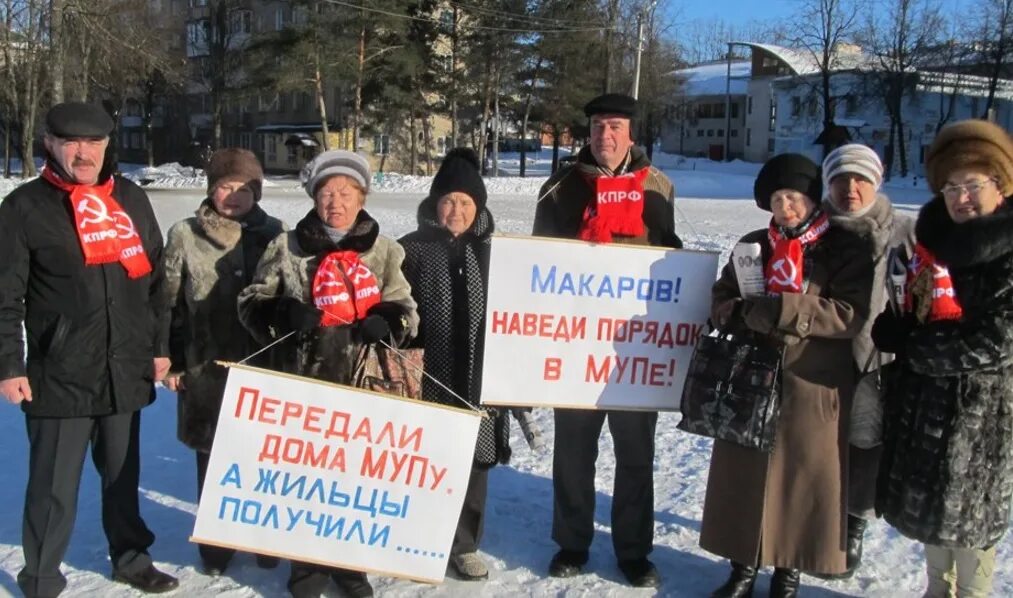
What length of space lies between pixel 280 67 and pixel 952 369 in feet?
129

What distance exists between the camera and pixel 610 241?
13.2ft

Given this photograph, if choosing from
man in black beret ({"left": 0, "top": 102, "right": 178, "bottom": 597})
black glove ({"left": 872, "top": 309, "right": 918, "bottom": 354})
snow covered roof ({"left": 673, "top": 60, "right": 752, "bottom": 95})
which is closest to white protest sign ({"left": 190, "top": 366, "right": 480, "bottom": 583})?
man in black beret ({"left": 0, "top": 102, "right": 178, "bottom": 597})

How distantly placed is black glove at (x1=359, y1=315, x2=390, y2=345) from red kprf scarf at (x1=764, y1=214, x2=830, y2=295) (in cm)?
156

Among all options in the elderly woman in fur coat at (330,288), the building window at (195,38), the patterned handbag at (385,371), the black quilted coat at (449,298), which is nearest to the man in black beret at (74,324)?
the elderly woman in fur coat at (330,288)

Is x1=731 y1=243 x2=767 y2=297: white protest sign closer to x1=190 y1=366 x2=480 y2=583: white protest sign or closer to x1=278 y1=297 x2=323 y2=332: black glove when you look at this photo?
x1=190 y1=366 x2=480 y2=583: white protest sign

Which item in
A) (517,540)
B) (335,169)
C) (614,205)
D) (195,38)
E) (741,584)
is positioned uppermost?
(195,38)

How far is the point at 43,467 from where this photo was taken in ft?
12.2

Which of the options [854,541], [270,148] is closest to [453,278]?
[854,541]

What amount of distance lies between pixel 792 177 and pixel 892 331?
0.72 meters

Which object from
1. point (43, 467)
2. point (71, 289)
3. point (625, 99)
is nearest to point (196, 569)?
point (43, 467)

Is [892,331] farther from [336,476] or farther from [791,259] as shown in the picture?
[336,476]

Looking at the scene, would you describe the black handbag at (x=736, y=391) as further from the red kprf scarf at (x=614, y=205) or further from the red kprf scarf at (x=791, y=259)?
the red kprf scarf at (x=614, y=205)

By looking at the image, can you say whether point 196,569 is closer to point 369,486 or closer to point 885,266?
point 369,486

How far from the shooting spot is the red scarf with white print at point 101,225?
11.7ft
